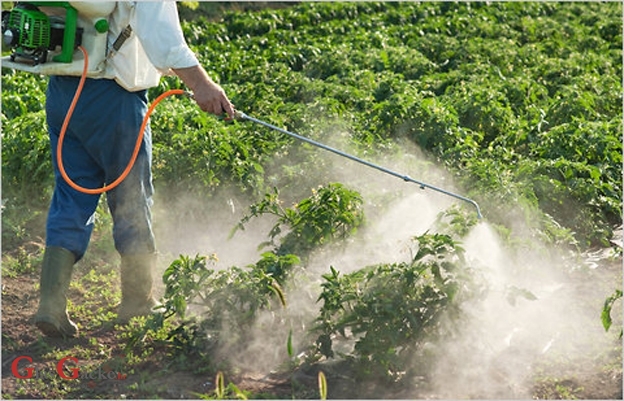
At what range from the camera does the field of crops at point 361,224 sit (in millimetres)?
3975

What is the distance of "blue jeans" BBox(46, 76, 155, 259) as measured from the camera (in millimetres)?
4434

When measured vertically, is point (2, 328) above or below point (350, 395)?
below

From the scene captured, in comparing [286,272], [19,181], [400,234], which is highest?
[286,272]

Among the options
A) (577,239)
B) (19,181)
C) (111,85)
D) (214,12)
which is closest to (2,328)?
(111,85)

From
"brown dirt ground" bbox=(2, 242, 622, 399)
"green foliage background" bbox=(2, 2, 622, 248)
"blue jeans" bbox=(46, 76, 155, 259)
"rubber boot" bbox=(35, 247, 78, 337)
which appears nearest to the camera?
"brown dirt ground" bbox=(2, 242, 622, 399)

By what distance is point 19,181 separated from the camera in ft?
19.7

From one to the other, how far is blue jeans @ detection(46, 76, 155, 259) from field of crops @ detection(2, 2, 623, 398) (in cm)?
37

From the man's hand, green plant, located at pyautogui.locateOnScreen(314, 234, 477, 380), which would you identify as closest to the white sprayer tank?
the man's hand

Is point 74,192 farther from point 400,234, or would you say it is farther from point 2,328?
point 400,234

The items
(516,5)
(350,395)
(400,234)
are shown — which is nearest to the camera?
(350,395)

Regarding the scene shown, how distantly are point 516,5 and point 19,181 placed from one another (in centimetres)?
819

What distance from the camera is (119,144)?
4.49m

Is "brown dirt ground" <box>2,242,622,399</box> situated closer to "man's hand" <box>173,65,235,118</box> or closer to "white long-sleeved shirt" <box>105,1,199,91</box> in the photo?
"man's hand" <box>173,65,235,118</box>

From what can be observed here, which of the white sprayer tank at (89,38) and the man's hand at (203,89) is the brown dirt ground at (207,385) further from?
the white sprayer tank at (89,38)
